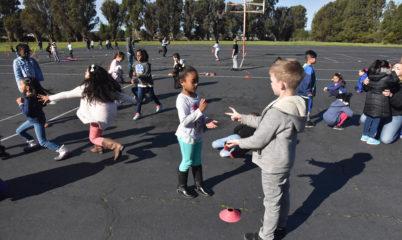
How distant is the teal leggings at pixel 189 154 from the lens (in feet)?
10.7

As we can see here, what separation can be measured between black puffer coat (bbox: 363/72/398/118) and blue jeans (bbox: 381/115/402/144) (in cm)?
30

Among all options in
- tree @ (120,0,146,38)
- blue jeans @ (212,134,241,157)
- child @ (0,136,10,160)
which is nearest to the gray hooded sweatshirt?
blue jeans @ (212,134,241,157)

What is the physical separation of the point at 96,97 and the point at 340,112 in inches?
228

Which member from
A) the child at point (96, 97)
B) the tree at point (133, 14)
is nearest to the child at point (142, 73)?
the child at point (96, 97)

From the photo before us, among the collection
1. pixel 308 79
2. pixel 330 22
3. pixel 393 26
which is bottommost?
pixel 308 79

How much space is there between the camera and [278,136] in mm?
2338

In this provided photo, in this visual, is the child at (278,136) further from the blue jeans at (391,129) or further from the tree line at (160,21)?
the tree line at (160,21)

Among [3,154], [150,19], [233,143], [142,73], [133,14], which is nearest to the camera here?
[233,143]

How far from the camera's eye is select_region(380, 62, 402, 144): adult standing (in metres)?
4.95

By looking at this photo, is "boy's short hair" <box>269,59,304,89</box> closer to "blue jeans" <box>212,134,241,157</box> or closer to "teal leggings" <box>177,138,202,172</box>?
"teal leggings" <box>177,138,202,172</box>

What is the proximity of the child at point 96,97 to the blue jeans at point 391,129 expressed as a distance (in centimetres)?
555

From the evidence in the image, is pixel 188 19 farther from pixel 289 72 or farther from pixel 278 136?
pixel 278 136

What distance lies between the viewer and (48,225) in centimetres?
297

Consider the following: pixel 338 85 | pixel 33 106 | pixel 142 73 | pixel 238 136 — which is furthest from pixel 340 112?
pixel 33 106
